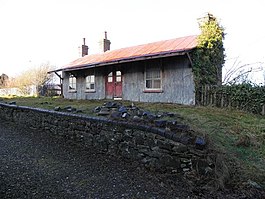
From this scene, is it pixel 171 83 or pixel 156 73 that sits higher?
pixel 156 73

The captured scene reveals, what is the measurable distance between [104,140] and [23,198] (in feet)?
8.63

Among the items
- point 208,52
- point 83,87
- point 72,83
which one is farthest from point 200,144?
point 72,83

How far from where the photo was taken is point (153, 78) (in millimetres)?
12945

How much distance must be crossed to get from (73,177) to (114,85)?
10.9m

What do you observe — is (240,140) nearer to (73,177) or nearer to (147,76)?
(73,177)

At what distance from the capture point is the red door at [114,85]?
49.0 ft

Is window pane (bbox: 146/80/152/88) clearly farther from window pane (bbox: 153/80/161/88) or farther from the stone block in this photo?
the stone block

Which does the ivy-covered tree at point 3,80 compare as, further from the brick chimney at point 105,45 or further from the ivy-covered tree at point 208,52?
the ivy-covered tree at point 208,52

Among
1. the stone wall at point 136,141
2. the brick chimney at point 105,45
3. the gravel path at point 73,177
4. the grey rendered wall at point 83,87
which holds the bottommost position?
the gravel path at point 73,177

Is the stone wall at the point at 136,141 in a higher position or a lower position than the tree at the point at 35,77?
lower

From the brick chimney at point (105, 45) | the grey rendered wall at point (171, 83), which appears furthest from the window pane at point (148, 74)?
the brick chimney at point (105, 45)

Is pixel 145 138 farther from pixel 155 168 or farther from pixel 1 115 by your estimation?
pixel 1 115

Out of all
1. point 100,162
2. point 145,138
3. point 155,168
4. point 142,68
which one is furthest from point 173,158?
point 142,68

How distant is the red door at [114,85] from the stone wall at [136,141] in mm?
6950
